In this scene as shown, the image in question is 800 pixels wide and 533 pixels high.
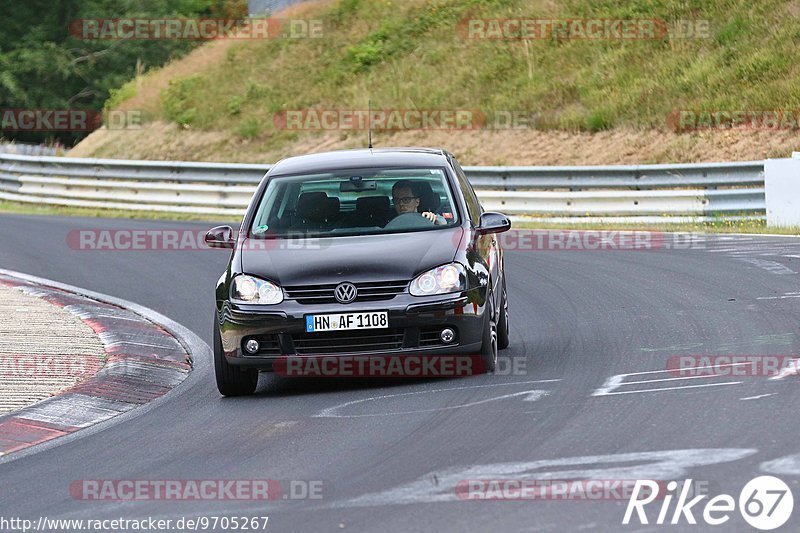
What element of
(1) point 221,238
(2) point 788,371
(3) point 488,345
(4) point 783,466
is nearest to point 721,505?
(4) point 783,466

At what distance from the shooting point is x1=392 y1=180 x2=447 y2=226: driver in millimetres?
10180

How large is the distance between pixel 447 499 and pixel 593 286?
8471 mm

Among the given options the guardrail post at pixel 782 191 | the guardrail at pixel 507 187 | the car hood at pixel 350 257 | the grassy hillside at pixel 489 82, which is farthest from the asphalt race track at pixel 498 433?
the grassy hillside at pixel 489 82

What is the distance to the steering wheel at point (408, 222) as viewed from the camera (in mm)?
10030

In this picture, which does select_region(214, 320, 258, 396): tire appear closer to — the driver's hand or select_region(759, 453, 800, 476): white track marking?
the driver's hand

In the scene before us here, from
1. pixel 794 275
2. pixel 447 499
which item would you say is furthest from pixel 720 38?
pixel 447 499

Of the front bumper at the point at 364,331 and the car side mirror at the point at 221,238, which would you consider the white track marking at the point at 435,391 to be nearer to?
the front bumper at the point at 364,331

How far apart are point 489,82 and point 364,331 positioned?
26031mm

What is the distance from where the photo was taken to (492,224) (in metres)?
10.2

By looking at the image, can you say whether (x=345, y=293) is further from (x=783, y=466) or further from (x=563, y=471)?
(x=783, y=466)

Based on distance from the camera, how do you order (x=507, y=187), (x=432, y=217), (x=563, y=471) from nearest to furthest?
1. (x=563, y=471)
2. (x=432, y=217)
3. (x=507, y=187)

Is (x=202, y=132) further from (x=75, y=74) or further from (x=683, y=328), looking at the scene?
(x=683, y=328)

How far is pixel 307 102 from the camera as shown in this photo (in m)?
37.4

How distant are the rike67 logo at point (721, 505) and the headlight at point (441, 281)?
324 cm
